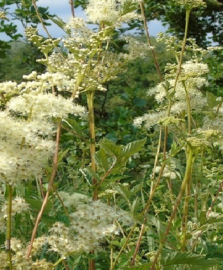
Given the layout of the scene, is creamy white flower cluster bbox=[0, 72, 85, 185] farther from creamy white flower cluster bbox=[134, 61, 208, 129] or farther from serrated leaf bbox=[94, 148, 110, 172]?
creamy white flower cluster bbox=[134, 61, 208, 129]

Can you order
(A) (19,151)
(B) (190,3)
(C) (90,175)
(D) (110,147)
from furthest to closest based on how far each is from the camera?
(B) (190,3) < (C) (90,175) < (D) (110,147) < (A) (19,151)

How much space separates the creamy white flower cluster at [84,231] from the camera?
1.26 metres

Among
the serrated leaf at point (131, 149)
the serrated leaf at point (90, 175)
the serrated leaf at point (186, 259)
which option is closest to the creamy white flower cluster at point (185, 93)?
the serrated leaf at point (90, 175)

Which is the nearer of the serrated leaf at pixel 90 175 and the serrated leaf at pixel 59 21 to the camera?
the serrated leaf at pixel 90 175

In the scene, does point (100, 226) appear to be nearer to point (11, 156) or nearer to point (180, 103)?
point (11, 156)

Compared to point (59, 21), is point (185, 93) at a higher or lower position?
lower

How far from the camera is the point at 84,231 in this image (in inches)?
50.3

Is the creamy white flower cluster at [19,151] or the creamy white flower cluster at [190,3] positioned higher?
the creamy white flower cluster at [190,3]

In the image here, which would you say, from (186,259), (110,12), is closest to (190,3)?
(110,12)

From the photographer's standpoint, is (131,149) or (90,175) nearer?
→ (131,149)

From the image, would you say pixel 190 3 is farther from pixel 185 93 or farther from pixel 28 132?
pixel 28 132

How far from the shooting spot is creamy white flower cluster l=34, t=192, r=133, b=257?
1256 millimetres

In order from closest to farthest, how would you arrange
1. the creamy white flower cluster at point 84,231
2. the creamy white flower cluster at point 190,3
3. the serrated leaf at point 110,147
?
1. the creamy white flower cluster at point 84,231
2. the serrated leaf at point 110,147
3. the creamy white flower cluster at point 190,3

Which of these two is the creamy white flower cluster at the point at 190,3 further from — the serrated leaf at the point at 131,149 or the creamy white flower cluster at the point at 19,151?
the creamy white flower cluster at the point at 19,151
